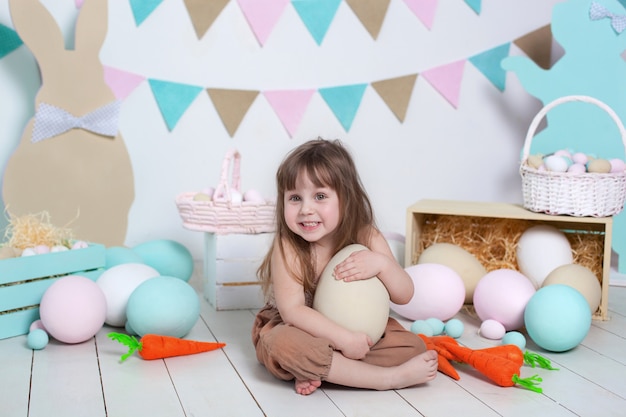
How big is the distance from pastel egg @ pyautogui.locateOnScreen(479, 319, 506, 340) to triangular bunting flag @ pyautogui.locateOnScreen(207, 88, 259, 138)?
1671mm

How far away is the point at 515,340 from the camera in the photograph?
7.02 ft

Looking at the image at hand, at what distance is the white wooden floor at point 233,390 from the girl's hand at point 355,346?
0.31 ft

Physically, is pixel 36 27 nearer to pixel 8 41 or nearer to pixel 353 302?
pixel 8 41

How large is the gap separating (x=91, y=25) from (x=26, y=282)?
4.40 ft

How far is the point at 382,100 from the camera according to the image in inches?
141

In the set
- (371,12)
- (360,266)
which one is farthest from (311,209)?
(371,12)

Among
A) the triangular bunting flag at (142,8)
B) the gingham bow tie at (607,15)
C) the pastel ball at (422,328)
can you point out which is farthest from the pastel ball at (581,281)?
the triangular bunting flag at (142,8)

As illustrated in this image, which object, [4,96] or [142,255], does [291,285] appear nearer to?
[142,255]

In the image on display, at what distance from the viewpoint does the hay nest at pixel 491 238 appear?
108 inches

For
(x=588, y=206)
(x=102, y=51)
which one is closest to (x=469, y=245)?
(x=588, y=206)

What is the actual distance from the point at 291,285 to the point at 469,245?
127 cm

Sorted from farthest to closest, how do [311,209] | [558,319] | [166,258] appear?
[166,258], [558,319], [311,209]

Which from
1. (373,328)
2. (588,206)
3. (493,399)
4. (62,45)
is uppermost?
(62,45)

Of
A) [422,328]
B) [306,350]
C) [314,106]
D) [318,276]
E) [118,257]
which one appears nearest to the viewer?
[306,350]
